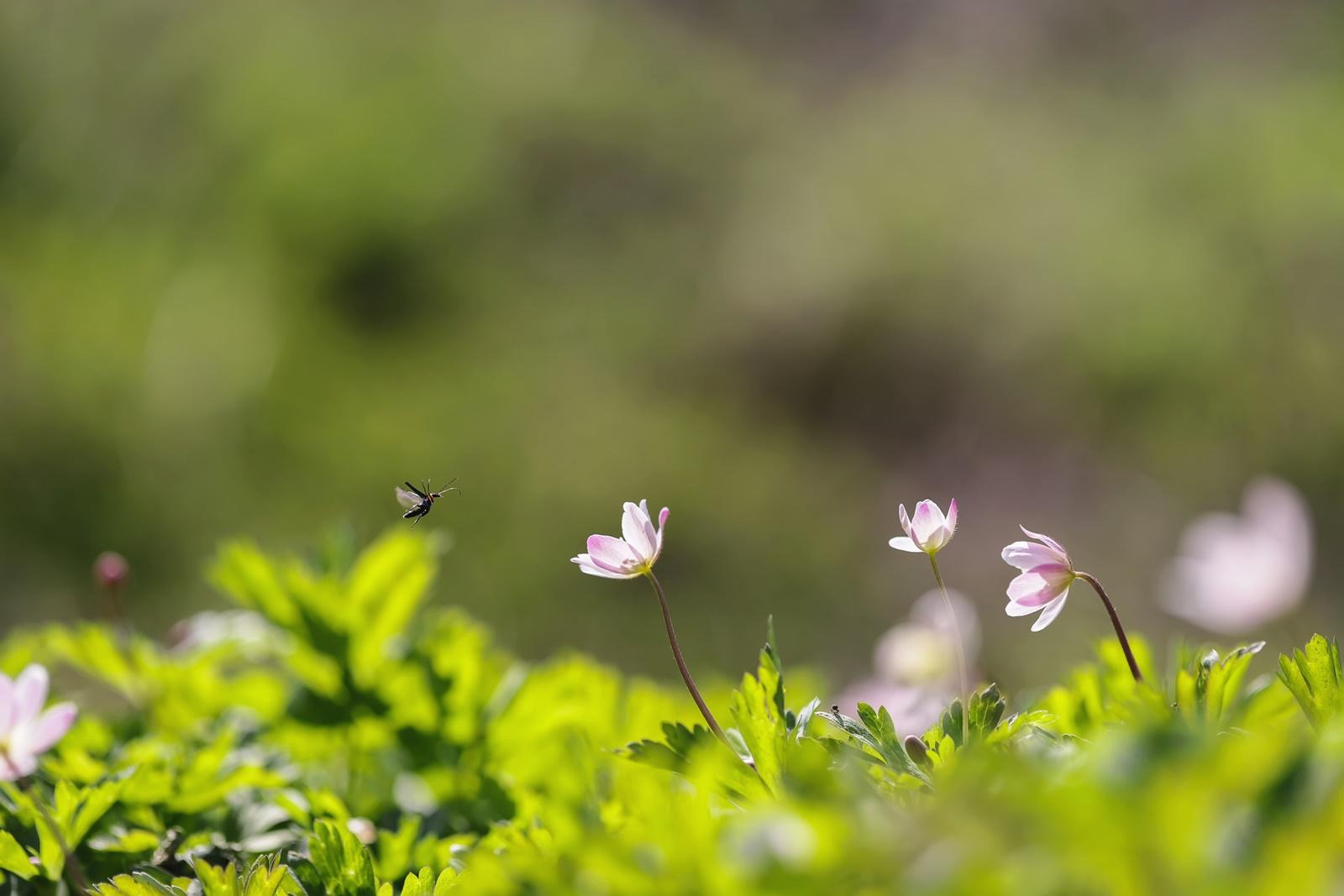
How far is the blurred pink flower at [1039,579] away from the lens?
2.33 ft

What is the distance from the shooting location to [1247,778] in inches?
15.6

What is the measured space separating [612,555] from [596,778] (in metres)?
0.31

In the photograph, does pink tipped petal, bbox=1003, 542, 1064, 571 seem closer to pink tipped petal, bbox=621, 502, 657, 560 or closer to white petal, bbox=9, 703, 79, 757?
pink tipped petal, bbox=621, 502, 657, 560

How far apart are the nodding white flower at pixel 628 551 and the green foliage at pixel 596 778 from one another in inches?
3.6

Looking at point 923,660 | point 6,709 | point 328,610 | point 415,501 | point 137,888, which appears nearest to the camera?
point 137,888

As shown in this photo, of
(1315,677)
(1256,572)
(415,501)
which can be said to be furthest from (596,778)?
(1256,572)

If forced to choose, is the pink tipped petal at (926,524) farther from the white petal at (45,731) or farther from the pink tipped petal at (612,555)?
the white petal at (45,731)

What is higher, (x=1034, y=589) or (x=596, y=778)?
(x=1034, y=589)

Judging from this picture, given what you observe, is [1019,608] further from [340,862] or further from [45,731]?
[45,731]

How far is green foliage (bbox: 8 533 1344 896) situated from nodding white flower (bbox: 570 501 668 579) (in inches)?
3.6

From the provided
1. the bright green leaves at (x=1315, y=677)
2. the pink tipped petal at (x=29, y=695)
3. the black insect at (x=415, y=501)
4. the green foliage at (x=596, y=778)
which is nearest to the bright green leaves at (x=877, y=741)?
the green foliage at (x=596, y=778)

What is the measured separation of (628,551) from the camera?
72 cm

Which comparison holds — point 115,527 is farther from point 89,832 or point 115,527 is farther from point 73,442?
point 89,832

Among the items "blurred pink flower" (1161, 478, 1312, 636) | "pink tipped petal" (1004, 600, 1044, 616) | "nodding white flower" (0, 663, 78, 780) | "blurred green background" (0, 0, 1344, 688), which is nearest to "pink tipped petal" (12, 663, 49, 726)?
"nodding white flower" (0, 663, 78, 780)
